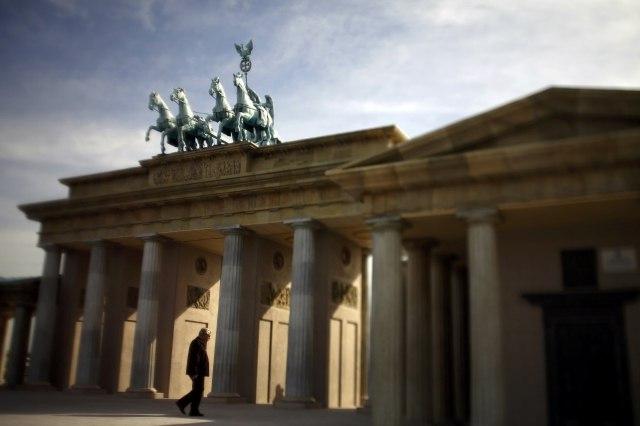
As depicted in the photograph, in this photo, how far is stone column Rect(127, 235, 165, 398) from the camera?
1128 inches

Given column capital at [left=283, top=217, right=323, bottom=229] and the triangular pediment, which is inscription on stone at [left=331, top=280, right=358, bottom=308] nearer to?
column capital at [left=283, top=217, right=323, bottom=229]

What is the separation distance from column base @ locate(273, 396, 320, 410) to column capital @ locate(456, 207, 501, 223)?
12464 millimetres

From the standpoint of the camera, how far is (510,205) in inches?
559

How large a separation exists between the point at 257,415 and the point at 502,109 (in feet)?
39.1

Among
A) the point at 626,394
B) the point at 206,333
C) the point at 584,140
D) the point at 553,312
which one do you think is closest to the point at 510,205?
the point at 584,140

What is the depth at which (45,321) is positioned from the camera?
32750 millimetres

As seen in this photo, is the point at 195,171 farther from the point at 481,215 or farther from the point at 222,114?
the point at 481,215

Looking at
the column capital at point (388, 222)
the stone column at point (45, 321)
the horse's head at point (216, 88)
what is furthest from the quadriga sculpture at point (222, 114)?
the column capital at point (388, 222)

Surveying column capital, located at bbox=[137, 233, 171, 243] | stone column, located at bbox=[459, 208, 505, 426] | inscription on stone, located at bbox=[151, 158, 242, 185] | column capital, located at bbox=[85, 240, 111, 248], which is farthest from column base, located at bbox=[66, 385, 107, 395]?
stone column, located at bbox=[459, 208, 505, 426]

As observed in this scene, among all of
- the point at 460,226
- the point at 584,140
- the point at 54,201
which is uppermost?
the point at 54,201

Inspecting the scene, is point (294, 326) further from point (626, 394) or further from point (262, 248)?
point (626, 394)

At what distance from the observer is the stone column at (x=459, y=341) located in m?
20.1

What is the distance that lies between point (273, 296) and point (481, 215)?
1684 centimetres

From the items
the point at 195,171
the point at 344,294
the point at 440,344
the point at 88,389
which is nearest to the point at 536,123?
the point at 440,344
